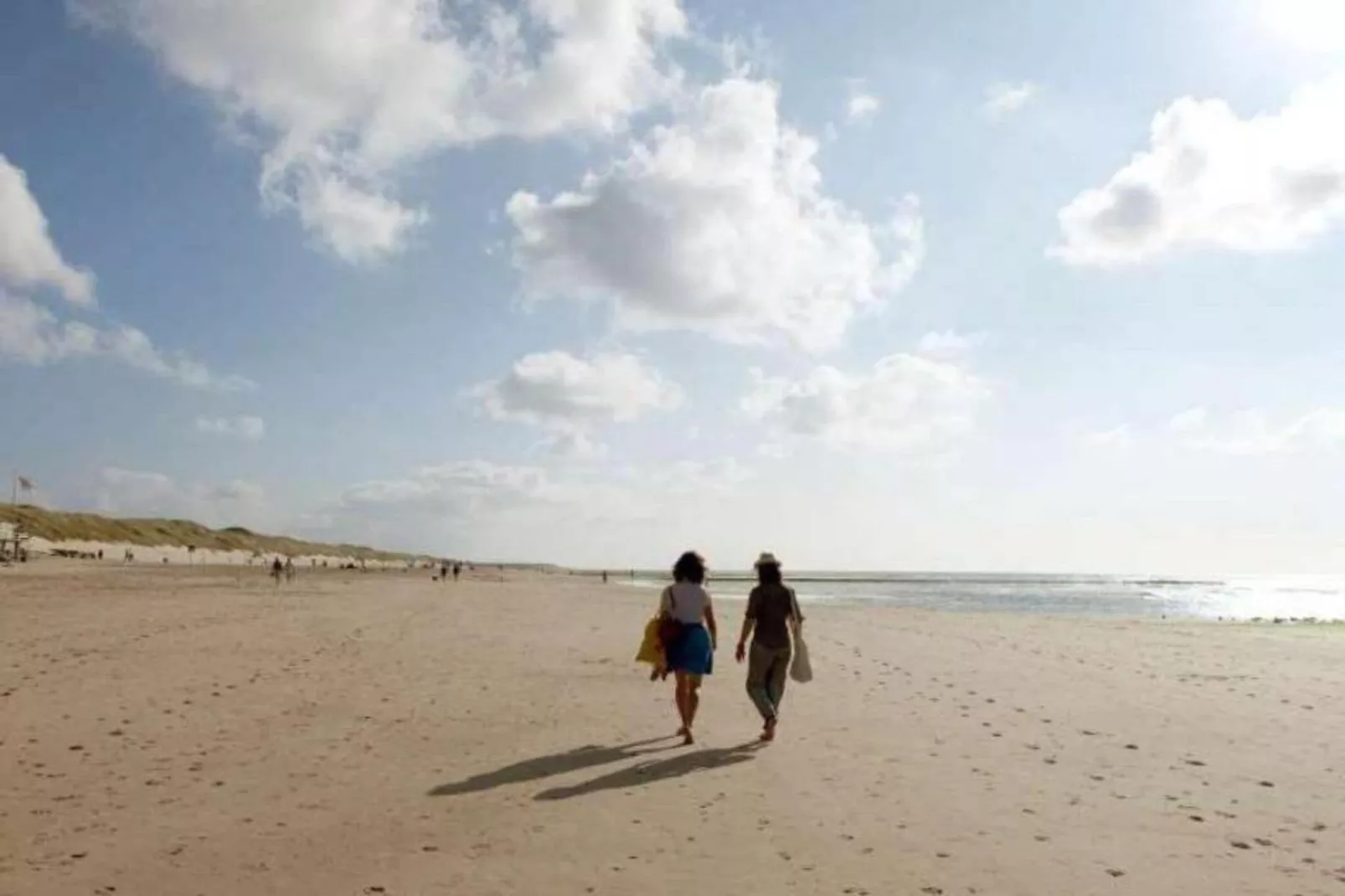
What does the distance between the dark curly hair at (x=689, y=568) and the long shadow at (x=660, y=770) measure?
7.17 feet

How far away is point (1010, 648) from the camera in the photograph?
2570cm

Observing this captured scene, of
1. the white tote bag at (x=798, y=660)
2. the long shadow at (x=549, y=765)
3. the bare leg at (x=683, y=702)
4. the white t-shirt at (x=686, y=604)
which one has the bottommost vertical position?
the long shadow at (x=549, y=765)

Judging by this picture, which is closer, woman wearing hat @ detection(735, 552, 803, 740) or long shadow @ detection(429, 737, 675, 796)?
long shadow @ detection(429, 737, 675, 796)

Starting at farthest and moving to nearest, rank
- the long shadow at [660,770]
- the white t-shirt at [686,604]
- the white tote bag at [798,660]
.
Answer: the white tote bag at [798,660] → the white t-shirt at [686,604] → the long shadow at [660,770]

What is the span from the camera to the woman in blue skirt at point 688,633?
39.4 ft

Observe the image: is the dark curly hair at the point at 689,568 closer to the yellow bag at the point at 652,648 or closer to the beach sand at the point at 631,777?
the yellow bag at the point at 652,648

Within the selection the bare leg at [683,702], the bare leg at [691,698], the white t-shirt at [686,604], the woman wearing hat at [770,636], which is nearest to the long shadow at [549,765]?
the bare leg at [683,702]

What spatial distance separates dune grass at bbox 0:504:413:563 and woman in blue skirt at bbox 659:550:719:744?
8297cm

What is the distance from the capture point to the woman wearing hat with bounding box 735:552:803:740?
40.7ft

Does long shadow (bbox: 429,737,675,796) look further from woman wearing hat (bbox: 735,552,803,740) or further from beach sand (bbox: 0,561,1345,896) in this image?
woman wearing hat (bbox: 735,552,803,740)

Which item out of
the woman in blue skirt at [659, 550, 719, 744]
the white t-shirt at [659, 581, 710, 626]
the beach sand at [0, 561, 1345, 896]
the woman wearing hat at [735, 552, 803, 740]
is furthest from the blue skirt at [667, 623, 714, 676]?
the beach sand at [0, 561, 1345, 896]

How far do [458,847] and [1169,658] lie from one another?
70.0ft

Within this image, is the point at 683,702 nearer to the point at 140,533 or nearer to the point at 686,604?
the point at 686,604

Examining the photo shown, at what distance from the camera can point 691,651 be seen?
12.0 meters
